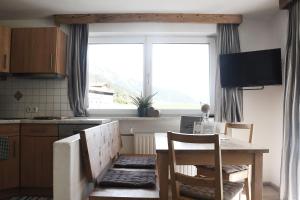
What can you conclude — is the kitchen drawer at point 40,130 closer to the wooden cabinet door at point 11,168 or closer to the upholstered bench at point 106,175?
the wooden cabinet door at point 11,168

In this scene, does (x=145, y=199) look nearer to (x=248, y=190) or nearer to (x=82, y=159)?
(x=82, y=159)

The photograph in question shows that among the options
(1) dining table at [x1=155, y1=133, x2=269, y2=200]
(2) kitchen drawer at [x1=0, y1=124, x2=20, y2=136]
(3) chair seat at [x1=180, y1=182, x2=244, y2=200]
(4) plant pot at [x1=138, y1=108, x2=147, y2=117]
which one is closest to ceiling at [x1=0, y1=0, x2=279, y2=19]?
(4) plant pot at [x1=138, y1=108, x2=147, y2=117]

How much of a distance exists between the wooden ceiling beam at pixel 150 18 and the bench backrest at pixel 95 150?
1701mm

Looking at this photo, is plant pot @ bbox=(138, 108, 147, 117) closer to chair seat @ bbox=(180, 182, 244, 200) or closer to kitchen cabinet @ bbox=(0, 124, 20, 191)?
kitchen cabinet @ bbox=(0, 124, 20, 191)

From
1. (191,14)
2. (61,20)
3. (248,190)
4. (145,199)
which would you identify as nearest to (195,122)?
(248,190)

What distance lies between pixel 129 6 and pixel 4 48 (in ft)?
5.63

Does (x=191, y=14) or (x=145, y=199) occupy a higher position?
(x=191, y=14)

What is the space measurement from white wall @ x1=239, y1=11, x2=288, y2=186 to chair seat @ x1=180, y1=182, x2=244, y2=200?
186 centimetres

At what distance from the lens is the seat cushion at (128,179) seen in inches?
80.6

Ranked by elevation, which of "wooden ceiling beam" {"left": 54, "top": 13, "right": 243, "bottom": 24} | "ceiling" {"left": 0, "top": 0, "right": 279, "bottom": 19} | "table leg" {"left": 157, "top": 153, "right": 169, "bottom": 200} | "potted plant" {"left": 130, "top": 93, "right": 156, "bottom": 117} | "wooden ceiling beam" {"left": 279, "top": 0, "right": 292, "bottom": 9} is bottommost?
"table leg" {"left": 157, "top": 153, "right": 169, "bottom": 200}

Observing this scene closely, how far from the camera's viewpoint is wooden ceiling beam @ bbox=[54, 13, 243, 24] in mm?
3591

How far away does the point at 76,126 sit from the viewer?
10.5 ft

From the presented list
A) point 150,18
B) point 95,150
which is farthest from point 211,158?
point 150,18

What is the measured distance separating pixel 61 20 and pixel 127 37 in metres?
0.96
